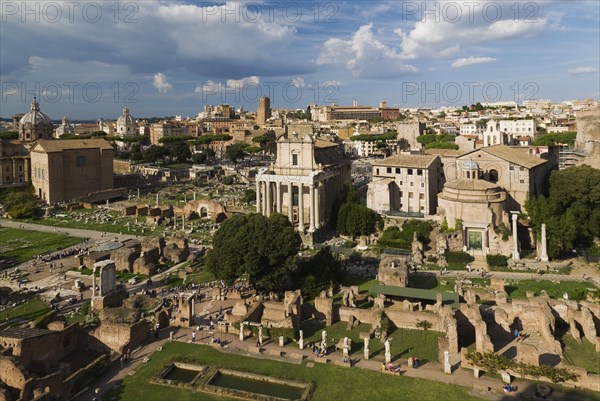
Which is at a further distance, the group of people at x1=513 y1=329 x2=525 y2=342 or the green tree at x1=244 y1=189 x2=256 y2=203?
the green tree at x1=244 y1=189 x2=256 y2=203

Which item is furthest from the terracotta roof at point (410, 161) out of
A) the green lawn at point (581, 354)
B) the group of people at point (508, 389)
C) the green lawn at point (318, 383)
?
the green lawn at point (318, 383)

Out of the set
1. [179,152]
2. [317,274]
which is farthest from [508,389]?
[179,152]

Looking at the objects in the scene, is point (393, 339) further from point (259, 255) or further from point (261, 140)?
point (261, 140)

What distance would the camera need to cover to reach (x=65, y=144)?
238ft

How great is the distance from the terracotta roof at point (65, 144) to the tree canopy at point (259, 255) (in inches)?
1988

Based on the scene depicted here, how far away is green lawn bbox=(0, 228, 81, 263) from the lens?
44.4m

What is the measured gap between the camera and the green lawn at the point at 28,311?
2966cm

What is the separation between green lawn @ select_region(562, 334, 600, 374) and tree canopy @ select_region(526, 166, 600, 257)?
14.9m

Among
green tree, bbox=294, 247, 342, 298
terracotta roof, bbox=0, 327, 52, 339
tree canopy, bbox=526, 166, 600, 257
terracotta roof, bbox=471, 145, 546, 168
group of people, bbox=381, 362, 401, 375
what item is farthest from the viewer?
terracotta roof, bbox=471, 145, 546, 168

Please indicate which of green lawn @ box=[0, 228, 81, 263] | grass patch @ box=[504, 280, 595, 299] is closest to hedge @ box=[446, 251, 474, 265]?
grass patch @ box=[504, 280, 595, 299]

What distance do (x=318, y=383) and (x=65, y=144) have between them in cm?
6581

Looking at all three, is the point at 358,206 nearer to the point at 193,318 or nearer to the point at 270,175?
the point at 270,175

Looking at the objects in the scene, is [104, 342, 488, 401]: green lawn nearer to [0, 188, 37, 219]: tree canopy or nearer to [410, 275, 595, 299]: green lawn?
[410, 275, 595, 299]: green lawn

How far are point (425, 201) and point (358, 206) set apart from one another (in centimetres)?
724
